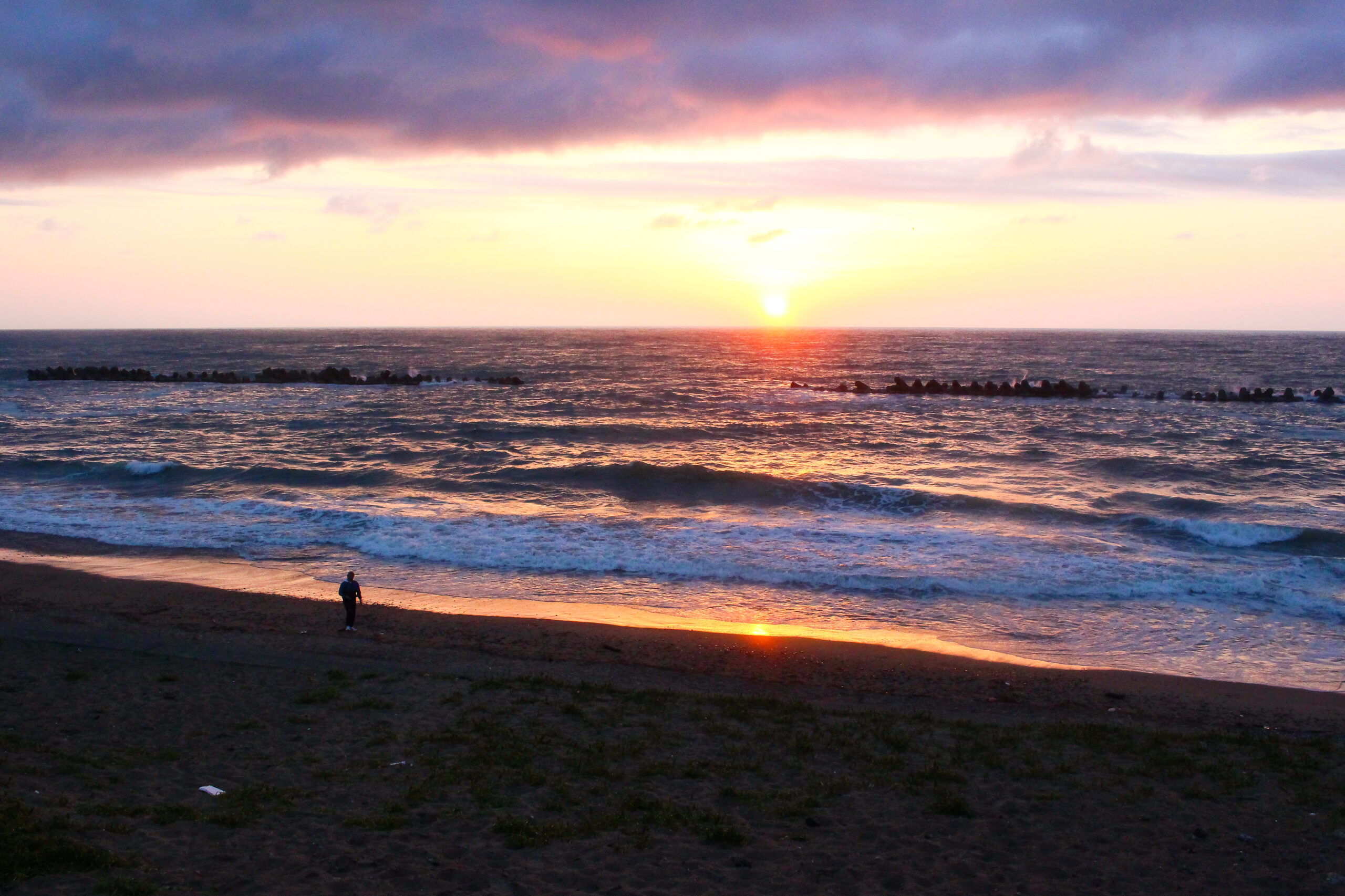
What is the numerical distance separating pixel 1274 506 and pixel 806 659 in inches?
709

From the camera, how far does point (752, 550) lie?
1928 cm

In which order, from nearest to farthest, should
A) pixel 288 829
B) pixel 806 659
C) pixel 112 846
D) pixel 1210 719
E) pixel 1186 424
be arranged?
1. pixel 112 846
2. pixel 288 829
3. pixel 1210 719
4. pixel 806 659
5. pixel 1186 424

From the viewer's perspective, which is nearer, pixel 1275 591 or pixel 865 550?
pixel 1275 591

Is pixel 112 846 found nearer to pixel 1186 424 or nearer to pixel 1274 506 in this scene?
pixel 1274 506

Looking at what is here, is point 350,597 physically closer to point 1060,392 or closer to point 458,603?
point 458,603

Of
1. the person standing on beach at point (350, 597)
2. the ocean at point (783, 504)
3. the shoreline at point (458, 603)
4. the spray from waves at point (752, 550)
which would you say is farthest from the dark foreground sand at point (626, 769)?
the spray from waves at point (752, 550)

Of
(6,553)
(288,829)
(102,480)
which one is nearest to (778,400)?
(102,480)

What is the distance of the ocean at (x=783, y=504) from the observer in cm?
1569

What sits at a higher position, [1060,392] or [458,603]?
[1060,392]

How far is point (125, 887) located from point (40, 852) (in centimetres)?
79

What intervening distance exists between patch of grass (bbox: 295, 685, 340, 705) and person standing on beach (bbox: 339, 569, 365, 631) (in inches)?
115

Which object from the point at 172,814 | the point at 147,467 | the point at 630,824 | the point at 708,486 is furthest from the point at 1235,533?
the point at 147,467

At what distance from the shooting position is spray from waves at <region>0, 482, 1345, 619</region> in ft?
54.7

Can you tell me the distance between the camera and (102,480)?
88.1 ft
